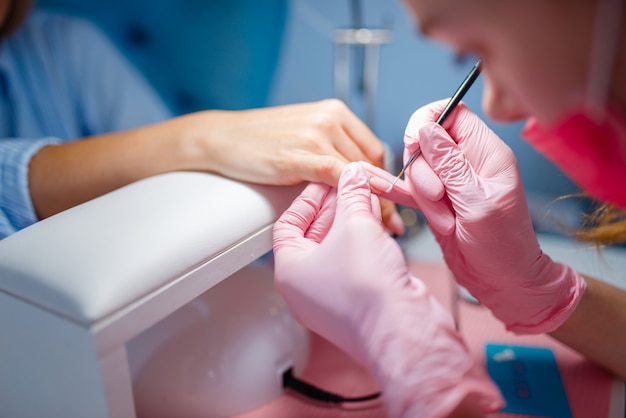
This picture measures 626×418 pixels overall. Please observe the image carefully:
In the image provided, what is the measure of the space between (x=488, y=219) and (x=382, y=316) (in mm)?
225

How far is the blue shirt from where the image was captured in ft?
4.50

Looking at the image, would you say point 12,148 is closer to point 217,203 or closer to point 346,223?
point 217,203

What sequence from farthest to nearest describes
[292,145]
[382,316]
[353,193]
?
[292,145] → [353,193] → [382,316]

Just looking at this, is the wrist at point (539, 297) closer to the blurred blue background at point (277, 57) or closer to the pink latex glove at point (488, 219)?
the pink latex glove at point (488, 219)

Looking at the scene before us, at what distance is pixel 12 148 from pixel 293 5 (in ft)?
2.95

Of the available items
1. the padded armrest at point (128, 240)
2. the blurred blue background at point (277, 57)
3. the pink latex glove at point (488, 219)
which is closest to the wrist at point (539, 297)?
the pink latex glove at point (488, 219)

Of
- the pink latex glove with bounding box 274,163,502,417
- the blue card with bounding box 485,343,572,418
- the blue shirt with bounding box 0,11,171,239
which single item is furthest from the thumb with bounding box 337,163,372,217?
the blue shirt with bounding box 0,11,171,239

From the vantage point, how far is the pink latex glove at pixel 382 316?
53 cm

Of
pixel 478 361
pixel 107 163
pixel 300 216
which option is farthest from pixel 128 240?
pixel 478 361

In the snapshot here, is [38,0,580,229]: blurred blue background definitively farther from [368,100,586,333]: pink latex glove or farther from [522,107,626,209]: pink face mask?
[522,107,626,209]: pink face mask

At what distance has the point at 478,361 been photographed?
933mm

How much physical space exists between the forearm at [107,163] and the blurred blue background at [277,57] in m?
0.65

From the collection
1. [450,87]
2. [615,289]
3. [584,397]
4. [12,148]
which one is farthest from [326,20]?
[584,397]

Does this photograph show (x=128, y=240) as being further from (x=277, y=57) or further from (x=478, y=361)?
(x=277, y=57)
